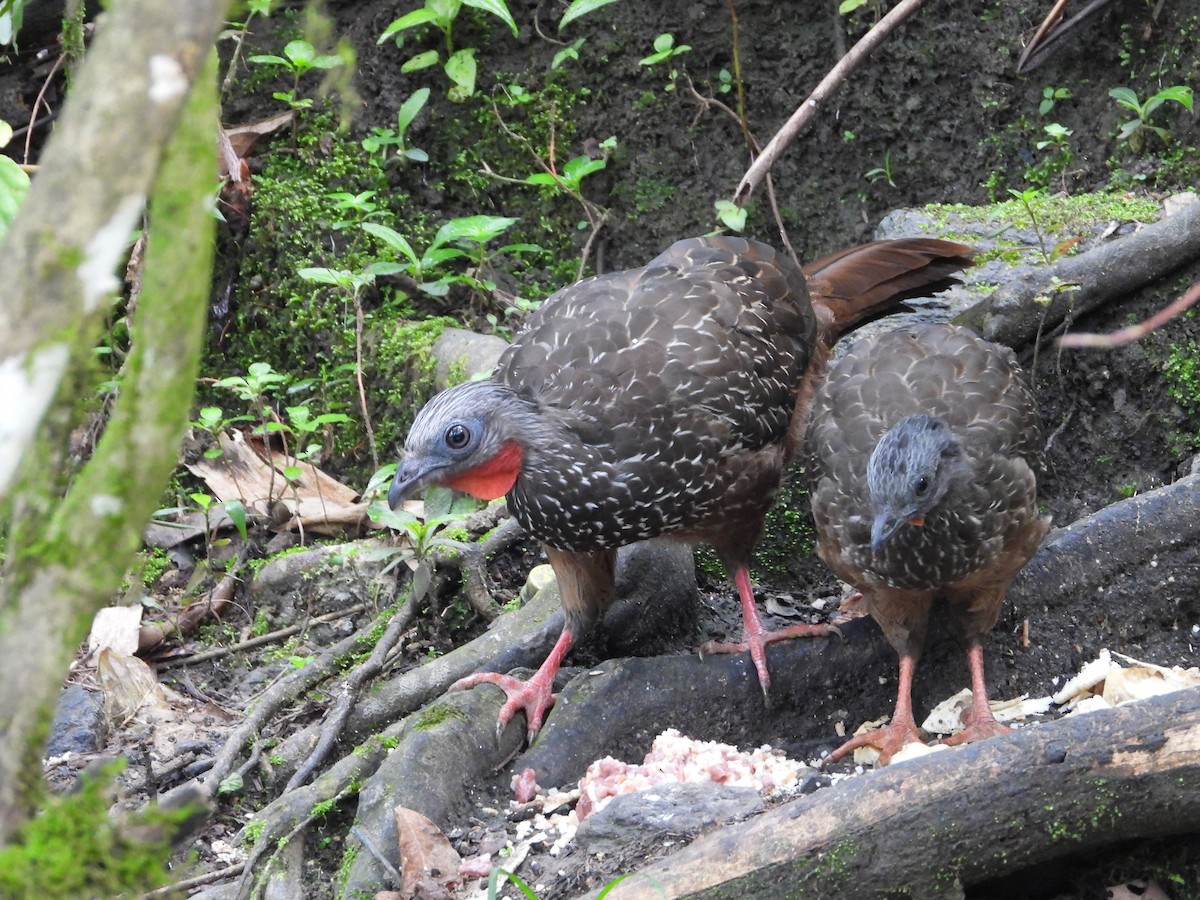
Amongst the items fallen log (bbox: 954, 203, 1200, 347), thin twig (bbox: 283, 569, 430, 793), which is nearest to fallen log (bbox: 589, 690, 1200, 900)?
thin twig (bbox: 283, 569, 430, 793)

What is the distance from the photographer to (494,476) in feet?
12.8

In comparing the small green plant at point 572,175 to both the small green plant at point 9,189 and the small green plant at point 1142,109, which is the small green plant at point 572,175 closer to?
the small green plant at point 1142,109

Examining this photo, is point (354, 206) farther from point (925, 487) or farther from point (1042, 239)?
point (925, 487)

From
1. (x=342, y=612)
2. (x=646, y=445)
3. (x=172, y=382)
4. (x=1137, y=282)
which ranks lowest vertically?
(x=342, y=612)

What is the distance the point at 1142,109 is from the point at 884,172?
1.14 meters

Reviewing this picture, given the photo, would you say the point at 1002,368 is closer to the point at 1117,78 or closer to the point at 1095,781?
the point at 1095,781

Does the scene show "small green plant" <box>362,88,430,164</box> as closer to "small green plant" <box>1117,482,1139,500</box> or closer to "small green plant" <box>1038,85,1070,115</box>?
"small green plant" <box>1038,85,1070,115</box>

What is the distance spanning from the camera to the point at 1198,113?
530cm

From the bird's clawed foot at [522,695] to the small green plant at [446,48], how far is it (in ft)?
10.1

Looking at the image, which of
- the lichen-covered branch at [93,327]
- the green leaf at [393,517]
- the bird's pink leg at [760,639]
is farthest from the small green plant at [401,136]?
the lichen-covered branch at [93,327]

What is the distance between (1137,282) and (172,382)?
4301mm

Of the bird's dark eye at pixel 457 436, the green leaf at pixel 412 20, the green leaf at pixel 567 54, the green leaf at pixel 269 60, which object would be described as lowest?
the bird's dark eye at pixel 457 436

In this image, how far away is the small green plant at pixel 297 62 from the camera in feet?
19.9

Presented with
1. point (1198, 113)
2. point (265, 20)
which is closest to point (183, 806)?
point (1198, 113)
